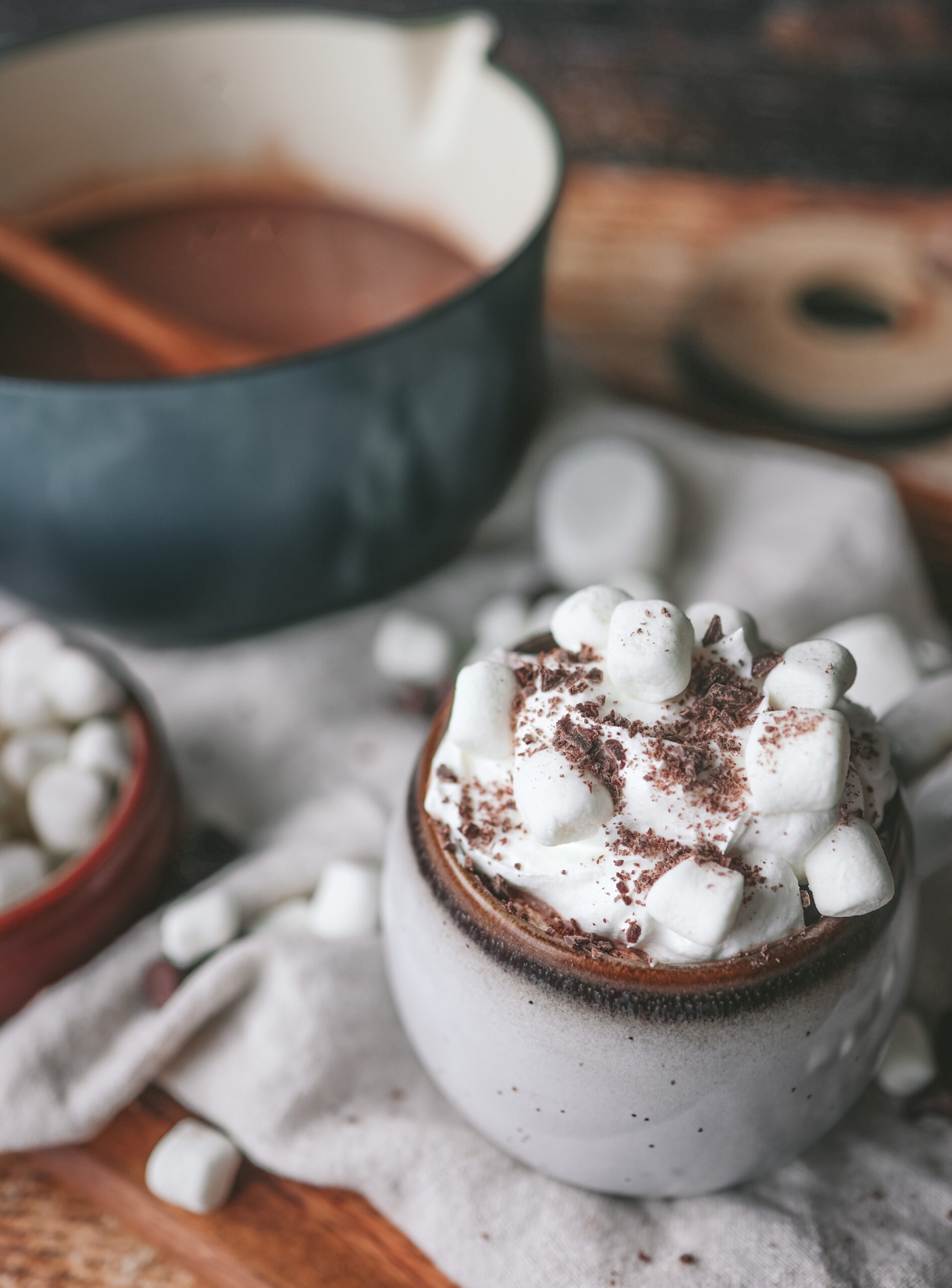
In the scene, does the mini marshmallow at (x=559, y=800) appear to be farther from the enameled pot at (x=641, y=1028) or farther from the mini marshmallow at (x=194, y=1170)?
the mini marshmallow at (x=194, y=1170)

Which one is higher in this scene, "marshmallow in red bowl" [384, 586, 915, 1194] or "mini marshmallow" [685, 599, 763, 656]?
"mini marshmallow" [685, 599, 763, 656]

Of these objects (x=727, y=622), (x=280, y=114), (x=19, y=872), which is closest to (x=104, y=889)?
(x=19, y=872)

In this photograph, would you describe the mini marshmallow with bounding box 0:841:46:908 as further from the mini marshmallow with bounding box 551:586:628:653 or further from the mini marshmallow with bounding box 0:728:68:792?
the mini marshmallow with bounding box 551:586:628:653

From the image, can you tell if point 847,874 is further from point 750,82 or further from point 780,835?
point 750,82

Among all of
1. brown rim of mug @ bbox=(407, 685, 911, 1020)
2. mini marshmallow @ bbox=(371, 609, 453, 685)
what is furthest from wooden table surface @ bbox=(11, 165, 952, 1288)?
mini marshmallow @ bbox=(371, 609, 453, 685)

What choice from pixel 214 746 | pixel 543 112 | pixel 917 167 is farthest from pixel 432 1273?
pixel 917 167
